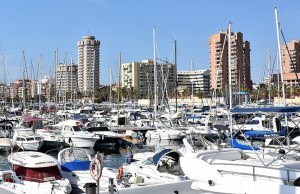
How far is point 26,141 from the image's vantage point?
3566cm

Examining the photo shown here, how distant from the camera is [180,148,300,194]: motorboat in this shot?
1052 cm

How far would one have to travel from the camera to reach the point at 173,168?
58.7 feet

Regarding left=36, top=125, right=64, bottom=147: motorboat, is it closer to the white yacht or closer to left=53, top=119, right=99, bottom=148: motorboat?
left=53, top=119, right=99, bottom=148: motorboat

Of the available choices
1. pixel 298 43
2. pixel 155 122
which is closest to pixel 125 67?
pixel 298 43

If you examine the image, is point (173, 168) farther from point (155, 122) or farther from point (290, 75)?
point (290, 75)

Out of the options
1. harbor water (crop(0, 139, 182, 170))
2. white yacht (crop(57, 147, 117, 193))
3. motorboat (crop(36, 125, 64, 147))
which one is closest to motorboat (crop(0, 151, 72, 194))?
white yacht (crop(57, 147, 117, 193))

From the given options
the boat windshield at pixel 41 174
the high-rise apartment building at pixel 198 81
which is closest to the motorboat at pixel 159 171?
the boat windshield at pixel 41 174

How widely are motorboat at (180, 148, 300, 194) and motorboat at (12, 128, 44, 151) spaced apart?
83.2ft

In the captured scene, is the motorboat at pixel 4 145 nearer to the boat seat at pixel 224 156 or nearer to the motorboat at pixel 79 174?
the motorboat at pixel 79 174

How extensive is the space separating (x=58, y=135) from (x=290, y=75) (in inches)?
4316

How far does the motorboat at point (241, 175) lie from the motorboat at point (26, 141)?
998 inches

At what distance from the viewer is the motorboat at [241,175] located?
10516 mm

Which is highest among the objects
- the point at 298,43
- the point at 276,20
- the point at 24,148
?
the point at 298,43

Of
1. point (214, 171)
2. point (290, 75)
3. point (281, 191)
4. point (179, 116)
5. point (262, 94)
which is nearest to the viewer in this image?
point (281, 191)
